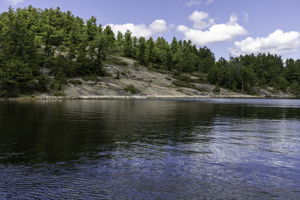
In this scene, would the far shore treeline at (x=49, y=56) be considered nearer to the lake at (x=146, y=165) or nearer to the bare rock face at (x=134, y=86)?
the bare rock face at (x=134, y=86)

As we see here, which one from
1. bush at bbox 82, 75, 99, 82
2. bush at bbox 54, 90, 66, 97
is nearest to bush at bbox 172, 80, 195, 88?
bush at bbox 82, 75, 99, 82

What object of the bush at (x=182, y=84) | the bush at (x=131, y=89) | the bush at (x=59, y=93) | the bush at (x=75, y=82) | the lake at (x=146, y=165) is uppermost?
the bush at (x=182, y=84)

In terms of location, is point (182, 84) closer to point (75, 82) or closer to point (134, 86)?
point (134, 86)

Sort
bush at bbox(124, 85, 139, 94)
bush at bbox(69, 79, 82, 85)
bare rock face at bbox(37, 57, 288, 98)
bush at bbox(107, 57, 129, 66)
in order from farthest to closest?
bush at bbox(107, 57, 129, 66) → bush at bbox(124, 85, 139, 94) → bush at bbox(69, 79, 82, 85) → bare rock face at bbox(37, 57, 288, 98)

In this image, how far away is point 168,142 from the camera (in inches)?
1016

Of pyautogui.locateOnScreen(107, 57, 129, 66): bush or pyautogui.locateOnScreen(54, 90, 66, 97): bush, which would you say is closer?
pyautogui.locateOnScreen(54, 90, 66, 97): bush

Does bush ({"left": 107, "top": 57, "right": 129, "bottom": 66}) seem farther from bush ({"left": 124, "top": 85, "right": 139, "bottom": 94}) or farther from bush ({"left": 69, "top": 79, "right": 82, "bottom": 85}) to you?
bush ({"left": 69, "top": 79, "right": 82, "bottom": 85})

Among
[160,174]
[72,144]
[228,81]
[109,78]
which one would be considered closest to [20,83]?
[109,78]

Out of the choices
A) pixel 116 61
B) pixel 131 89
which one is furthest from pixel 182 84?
pixel 131 89

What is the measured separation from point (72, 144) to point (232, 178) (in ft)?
42.9

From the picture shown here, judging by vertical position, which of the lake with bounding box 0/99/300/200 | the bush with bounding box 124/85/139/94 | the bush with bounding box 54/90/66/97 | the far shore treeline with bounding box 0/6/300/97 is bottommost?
the lake with bounding box 0/99/300/200

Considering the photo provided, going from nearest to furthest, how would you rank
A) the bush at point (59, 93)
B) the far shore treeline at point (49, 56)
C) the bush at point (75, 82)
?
the far shore treeline at point (49, 56)
the bush at point (59, 93)
the bush at point (75, 82)

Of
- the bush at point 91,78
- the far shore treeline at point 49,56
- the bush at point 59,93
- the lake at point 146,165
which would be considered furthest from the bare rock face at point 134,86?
the lake at point 146,165

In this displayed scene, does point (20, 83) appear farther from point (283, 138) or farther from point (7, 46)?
point (283, 138)
